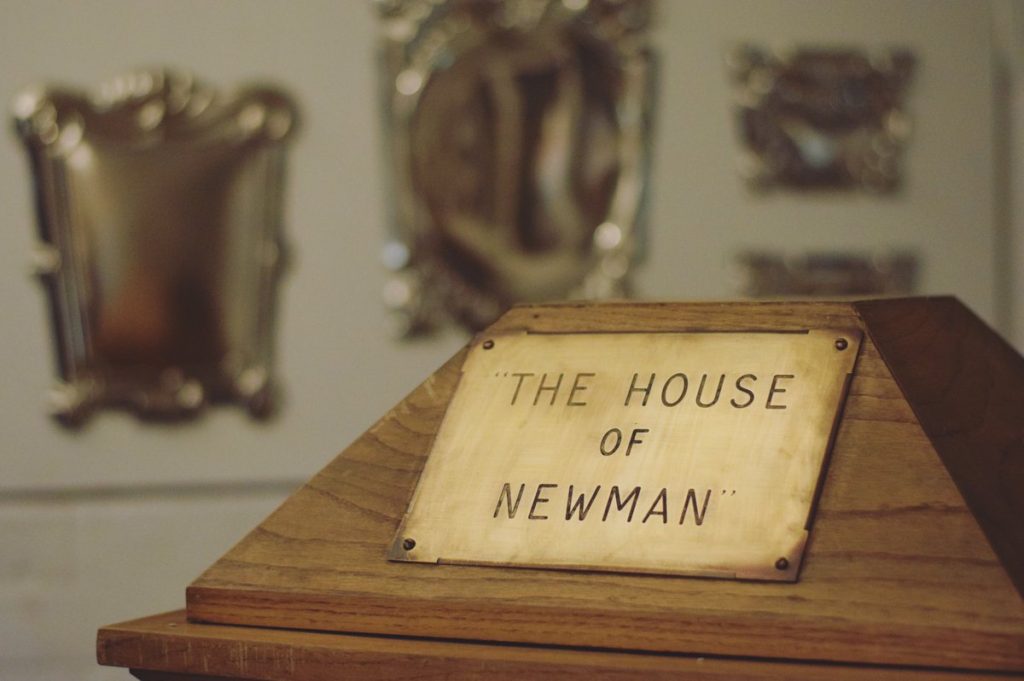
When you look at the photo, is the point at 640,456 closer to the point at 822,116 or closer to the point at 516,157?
the point at 516,157

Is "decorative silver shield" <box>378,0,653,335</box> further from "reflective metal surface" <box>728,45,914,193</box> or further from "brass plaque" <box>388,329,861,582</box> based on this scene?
"brass plaque" <box>388,329,861,582</box>

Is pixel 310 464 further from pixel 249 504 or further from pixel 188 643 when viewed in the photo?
pixel 188 643

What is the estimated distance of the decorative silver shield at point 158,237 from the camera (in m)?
4.01

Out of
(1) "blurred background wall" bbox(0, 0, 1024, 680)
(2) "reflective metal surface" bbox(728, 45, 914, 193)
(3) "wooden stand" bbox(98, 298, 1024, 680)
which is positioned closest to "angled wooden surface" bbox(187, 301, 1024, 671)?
(3) "wooden stand" bbox(98, 298, 1024, 680)

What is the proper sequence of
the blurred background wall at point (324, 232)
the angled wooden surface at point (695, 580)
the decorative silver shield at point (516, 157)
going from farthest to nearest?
the decorative silver shield at point (516, 157) → the blurred background wall at point (324, 232) → the angled wooden surface at point (695, 580)

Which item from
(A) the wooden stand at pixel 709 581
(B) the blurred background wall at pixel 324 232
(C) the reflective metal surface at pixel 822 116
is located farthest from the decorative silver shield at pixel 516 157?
(A) the wooden stand at pixel 709 581

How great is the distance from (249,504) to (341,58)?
1.34 m

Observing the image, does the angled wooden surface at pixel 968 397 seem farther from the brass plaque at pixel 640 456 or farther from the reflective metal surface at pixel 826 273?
the reflective metal surface at pixel 826 273

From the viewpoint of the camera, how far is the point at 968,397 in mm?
1394

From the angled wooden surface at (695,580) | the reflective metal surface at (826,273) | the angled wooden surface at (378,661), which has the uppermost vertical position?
the angled wooden surface at (695,580)

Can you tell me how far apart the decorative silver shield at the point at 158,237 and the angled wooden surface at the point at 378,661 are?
2665 millimetres

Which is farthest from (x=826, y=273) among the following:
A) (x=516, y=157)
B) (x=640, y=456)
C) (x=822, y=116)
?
(x=640, y=456)

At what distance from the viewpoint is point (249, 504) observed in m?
4.11

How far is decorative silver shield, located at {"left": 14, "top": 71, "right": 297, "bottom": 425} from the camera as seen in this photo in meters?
4.01
